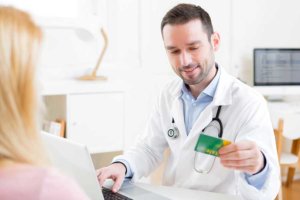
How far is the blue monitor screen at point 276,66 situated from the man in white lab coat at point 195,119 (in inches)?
75.2

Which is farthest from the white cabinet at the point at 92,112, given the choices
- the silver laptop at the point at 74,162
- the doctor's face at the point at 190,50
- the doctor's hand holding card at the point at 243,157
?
the doctor's hand holding card at the point at 243,157

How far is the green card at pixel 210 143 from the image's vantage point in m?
1.20

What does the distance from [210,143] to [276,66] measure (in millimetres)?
2608

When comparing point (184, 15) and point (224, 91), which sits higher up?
point (184, 15)

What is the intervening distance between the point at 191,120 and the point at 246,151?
0.43 meters

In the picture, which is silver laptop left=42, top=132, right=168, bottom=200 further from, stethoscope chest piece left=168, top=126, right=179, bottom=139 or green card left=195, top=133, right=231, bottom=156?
stethoscope chest piece left=168, top=126, right=179, bottom=139

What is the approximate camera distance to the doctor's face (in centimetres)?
169

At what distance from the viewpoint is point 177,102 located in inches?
69.2

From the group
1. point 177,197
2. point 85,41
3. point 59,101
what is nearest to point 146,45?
point 85,41

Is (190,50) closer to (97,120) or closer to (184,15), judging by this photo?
(184,15)

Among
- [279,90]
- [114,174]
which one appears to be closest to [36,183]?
[114,174]

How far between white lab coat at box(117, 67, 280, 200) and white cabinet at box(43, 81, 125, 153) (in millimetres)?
870

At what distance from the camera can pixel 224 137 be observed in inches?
62.8

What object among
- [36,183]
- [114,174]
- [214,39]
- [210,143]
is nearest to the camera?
[36,183]
